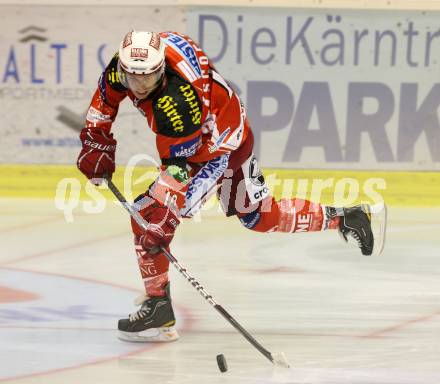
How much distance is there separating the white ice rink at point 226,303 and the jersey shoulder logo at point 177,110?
84 cm

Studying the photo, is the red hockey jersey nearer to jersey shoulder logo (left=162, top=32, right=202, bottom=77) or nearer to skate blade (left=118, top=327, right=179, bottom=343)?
jersey shoulder logo (left=162, top=32, right=202, bottom=77)

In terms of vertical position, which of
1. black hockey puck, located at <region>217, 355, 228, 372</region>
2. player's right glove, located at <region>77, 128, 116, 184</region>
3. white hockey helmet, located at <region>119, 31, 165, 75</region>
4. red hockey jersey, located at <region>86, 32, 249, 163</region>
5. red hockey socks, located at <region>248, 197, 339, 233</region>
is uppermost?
white hockey helmet, located at <region>119, 31, 165, 75</region>

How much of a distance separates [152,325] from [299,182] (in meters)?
3.15

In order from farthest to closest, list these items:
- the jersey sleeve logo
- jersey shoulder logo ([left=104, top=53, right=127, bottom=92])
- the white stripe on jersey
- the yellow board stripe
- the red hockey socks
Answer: the yellow board stripe
the red hockey socks
jersey shoulder logo ([left=104, top=53, right=127, bottom=92])
the white stripe on jersey
the jersey sleeve logo

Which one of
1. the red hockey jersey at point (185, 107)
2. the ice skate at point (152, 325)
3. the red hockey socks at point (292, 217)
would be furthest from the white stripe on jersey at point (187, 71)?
the ice skate at point (152, 325)

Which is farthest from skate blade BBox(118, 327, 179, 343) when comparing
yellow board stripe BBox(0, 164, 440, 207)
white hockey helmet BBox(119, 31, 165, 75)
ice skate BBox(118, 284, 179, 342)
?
yellow board stripe BBox(0, 164, 440, 207)

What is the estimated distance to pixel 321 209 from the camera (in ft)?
14.4

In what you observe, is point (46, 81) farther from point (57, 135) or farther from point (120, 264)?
point (120, 264)

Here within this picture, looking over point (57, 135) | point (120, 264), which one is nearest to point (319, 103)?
point (57, 135)

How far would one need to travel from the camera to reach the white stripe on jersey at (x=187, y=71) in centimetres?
367

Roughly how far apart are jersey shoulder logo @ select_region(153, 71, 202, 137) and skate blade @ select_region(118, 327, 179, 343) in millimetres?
819

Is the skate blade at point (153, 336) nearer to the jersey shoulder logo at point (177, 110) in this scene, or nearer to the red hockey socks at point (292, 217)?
the red hockey socks at point (292, 217)

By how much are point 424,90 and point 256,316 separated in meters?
3.23

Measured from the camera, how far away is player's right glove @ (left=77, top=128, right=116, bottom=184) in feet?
12.7
